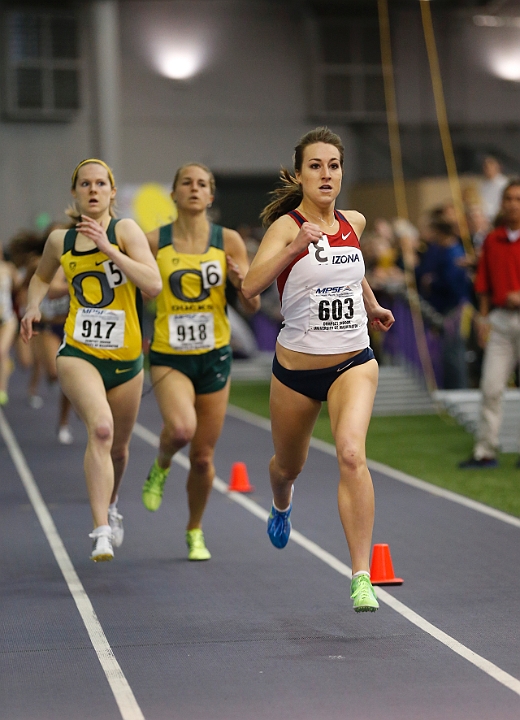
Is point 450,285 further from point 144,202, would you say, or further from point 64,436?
point 144,202

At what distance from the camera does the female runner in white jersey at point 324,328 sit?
5.64 m

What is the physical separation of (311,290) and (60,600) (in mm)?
2111

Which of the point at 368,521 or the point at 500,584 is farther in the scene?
the point at 500,584

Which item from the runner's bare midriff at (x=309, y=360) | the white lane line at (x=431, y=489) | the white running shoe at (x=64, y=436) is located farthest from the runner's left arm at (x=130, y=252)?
the white running shoe at (x=64, y=436)

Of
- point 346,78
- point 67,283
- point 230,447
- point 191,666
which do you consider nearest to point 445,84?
point 346,78

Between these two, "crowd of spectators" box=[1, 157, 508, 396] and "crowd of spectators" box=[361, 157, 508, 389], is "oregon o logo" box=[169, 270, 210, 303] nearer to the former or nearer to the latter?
"crowd of spectators" box=[1, 157, 508, 396]

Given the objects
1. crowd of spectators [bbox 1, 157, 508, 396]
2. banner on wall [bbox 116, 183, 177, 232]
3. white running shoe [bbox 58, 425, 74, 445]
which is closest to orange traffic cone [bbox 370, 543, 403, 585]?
crowd of spectators [bbox 1, 157, 508, 396]

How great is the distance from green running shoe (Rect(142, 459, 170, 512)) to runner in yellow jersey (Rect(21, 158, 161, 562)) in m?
0.49

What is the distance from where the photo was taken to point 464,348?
1509 centimetres

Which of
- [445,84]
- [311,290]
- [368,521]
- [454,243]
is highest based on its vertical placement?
[445,84]

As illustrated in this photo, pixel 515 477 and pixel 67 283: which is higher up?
pixel 67 283

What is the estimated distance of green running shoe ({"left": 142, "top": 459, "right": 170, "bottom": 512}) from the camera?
7.52m

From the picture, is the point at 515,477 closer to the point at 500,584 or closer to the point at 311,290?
the point at 500,584

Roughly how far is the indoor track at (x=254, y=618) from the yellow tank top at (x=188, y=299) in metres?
1.31
